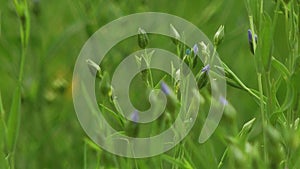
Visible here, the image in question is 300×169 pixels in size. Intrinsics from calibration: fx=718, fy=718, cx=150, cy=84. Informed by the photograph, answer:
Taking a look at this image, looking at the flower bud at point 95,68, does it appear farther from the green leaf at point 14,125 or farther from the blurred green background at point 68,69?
the blurred green background at point 68,69

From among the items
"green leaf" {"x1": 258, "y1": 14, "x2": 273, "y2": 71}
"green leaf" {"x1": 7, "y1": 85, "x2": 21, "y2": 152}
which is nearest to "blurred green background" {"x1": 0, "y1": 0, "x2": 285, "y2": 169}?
"green leaf" {"x1": 7, "y1": 85, "x2": 21, "y2": 152}

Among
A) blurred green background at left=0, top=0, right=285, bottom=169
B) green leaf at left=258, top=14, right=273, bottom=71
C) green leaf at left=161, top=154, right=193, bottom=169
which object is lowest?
green leaf at left=161, top=154, right=193, bottom=169

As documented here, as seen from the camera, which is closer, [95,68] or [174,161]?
[174,161]

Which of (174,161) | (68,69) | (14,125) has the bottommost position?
(174,161)

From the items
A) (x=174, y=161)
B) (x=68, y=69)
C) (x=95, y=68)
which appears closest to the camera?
(x=174, y=161)

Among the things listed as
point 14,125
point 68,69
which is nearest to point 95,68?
point 14,125

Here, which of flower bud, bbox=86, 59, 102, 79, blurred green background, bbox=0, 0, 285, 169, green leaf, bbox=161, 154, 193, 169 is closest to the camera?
green leaf, bbox=161, 154, 193, 169

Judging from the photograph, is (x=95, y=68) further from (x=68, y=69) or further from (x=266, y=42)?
(x=68, y=69)

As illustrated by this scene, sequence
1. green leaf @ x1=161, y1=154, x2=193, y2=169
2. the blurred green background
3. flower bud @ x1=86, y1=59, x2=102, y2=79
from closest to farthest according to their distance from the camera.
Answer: green leaf @ x1=161, y1=154, x2=193, y2=169, flower bud @ x1=86, y1=59, x2=102, y2=79, the blurred green background

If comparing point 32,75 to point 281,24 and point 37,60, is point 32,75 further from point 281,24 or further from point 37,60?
point 281,24

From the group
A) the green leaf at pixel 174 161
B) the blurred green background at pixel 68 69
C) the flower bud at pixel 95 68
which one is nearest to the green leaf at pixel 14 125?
the flower bud at pixel 95 68

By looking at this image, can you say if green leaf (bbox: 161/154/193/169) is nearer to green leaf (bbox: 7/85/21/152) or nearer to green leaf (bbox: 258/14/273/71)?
green leaf (bbox: 258/14/273/71)

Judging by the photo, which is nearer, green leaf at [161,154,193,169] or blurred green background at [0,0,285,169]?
green leaf at [161,154,193,169]
